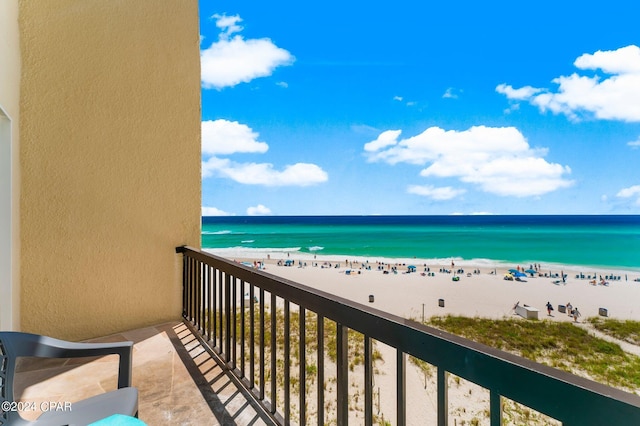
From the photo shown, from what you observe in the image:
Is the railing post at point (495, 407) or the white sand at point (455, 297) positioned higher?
the railing post at point (495, 407)

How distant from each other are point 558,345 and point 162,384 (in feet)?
27.6

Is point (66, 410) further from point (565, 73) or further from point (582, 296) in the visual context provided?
point (565, 73)

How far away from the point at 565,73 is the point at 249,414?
40181mm

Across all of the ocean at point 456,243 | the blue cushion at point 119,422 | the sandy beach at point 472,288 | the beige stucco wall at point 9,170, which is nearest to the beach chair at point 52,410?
the blue cushion at point 119,422

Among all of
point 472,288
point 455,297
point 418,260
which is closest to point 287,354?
point 455,297

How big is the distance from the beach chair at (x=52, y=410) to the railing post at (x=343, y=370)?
2.61 feet

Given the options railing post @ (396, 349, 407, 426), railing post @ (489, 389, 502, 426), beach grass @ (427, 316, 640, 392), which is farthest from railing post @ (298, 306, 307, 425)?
beach grass @ (427, 316, 640, 392)

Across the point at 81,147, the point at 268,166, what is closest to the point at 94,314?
the point at 81,147

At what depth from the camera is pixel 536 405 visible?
0.73 m

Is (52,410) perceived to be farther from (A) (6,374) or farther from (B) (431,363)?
(B) (431,363)

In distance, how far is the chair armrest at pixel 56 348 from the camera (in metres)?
1.24

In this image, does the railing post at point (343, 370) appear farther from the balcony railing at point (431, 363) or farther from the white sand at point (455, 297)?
the white sand at point (455, 297)

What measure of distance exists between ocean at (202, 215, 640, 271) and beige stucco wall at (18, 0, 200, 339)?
20049 millimetres

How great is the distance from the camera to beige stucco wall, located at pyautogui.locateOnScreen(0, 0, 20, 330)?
2399mm
